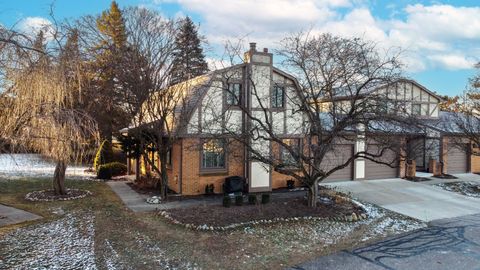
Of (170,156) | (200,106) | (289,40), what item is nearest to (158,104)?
(200,106)

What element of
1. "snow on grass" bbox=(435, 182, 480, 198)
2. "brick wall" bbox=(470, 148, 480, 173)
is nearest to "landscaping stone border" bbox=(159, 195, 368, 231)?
"snow on grass" bbox=(435, 182, 480, 198)

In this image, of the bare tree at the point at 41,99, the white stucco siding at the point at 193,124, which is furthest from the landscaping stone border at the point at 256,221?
the bare tree at the point at 41,99

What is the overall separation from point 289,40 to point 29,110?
8.71 m

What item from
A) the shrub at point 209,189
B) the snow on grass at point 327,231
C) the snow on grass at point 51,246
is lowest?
the snow on grass at point 327,231

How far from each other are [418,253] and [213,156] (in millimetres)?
8808

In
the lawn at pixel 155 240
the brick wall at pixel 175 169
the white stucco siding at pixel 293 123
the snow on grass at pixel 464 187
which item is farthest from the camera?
the snow on grass at pixel 464 187

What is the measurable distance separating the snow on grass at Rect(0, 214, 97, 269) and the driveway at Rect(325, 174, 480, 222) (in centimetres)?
1042

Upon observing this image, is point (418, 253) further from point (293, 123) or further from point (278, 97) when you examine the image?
point (278, 97)

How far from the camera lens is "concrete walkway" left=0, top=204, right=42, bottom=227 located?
10.1m

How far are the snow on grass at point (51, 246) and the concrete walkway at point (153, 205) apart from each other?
93.6 inches

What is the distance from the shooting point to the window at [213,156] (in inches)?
575

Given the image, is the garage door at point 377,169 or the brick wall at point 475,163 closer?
the garage door at point 377,169

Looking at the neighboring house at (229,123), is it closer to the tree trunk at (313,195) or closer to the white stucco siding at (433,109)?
the tree trunk at (313,195)

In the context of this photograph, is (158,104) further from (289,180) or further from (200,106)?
(289,180)
